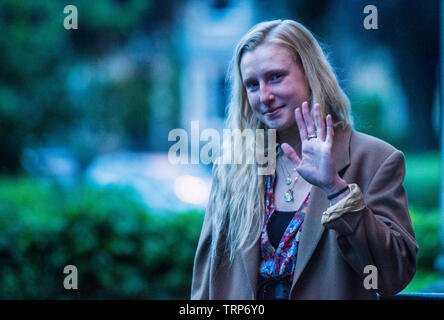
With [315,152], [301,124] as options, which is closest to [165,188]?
[301,124]

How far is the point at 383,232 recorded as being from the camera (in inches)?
74.6

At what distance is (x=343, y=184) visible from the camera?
1.91 m

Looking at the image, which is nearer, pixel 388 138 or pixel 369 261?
pixel 369 261

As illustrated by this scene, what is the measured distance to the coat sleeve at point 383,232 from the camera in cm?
Answer: 188

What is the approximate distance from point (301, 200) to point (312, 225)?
0.19 metres

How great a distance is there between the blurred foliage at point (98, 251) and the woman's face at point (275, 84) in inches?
147

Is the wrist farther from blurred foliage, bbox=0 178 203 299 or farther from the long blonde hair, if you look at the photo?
blurred foliage, bbox=0 178 203 299

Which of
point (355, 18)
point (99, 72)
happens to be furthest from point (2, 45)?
point (355, 18)

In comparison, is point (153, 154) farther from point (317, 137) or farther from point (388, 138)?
point (317, 137)

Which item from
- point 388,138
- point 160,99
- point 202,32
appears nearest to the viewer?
point 388,138

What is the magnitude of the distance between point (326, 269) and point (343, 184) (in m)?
0.32

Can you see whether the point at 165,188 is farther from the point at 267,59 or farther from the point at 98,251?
the point at 267,59

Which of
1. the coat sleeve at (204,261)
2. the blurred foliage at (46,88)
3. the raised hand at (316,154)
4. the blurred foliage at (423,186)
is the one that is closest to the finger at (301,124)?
the raised hand at (316,154)

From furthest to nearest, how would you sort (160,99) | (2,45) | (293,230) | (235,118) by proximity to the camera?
(160,99) < (2,45) < (235,118) < (293,230)
